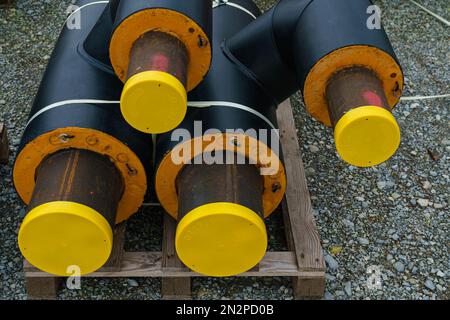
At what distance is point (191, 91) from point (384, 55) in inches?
28.5

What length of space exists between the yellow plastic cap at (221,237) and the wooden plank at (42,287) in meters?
0.66

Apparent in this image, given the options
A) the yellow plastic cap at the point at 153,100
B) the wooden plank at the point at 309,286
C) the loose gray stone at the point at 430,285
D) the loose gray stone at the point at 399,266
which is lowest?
the loose gray stone at the point at 430,285

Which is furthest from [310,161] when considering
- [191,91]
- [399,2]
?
[399,2]

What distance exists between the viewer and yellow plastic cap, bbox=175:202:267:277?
1.95 meters

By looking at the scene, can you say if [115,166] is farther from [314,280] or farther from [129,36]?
[314,280]

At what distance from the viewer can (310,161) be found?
3.10 m

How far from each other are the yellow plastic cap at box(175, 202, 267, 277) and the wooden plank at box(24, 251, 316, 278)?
0.91 feet

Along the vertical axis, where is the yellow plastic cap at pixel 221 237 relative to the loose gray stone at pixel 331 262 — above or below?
above

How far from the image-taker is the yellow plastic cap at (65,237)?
1923 millimetres

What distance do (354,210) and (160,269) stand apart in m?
1.04

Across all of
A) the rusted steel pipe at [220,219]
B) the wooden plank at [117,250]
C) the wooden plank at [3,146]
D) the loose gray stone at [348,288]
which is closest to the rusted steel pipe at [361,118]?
the rusted steel pipe at [220,219]

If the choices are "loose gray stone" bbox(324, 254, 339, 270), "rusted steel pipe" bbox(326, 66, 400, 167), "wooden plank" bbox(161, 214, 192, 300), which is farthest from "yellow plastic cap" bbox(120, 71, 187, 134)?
"loose gray stone" bbox(324, 254, 339, 270)

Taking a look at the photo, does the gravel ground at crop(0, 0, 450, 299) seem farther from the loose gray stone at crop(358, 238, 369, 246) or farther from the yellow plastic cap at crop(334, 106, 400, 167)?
the yellow plastic cap at crop(334, 106, 400, 167)

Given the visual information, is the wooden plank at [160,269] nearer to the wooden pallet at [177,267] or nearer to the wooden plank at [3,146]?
the wooden pallet at [177,267]
